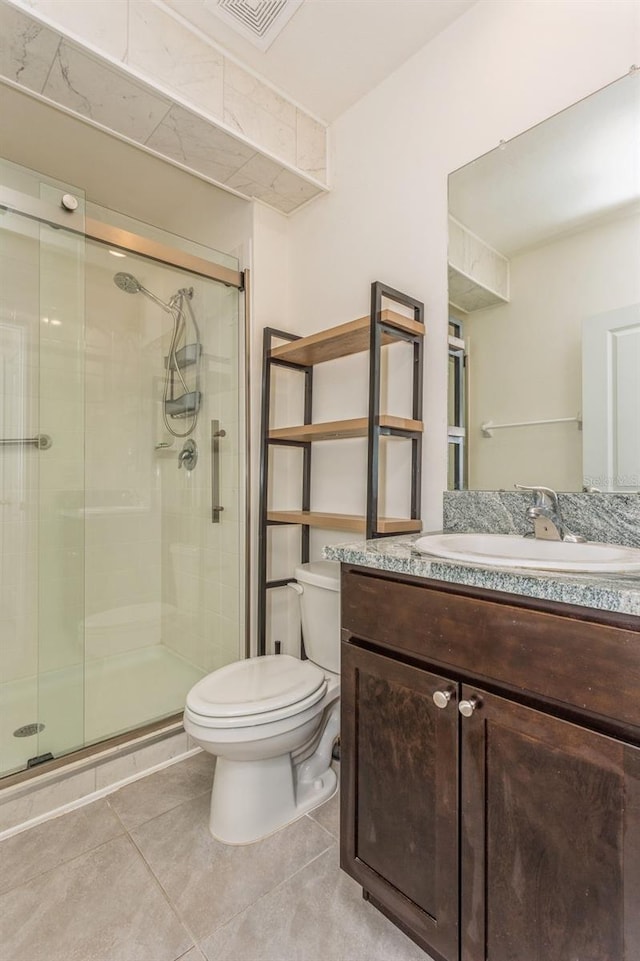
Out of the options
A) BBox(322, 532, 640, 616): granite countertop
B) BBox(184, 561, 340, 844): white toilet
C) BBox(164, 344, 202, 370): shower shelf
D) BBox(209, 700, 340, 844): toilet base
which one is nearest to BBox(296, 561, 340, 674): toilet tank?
BBox(184, 561, 340, 844): white toilet

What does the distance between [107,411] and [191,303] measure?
642 mm

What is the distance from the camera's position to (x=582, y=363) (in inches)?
49.0

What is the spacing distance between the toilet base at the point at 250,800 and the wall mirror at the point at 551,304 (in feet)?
3.44

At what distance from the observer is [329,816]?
1438 millimetres

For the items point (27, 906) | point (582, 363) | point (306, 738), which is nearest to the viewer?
point (27, 906)

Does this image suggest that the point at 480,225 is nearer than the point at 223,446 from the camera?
Yes

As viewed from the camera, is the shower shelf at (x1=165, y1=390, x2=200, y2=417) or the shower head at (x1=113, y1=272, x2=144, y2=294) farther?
the shower shelf at (x1=165, y1=390, x2=200, y2=417)

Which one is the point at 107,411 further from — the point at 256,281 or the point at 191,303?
the point at 256,281

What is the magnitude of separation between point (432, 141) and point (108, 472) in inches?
73.7

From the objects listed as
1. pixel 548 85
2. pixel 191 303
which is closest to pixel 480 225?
pixel 548 85

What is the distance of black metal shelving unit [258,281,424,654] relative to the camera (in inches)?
58.4

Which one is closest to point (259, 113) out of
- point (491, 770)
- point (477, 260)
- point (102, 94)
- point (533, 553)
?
point (102, 94)

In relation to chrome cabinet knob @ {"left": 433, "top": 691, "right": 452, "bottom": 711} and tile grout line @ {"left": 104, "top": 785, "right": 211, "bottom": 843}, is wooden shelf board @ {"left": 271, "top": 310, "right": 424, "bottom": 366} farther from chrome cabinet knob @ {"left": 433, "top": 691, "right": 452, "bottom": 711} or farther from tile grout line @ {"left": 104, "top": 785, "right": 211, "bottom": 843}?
tile grout line @ {"left": 104, "top": 785, "right": 211, "bottom": 843}

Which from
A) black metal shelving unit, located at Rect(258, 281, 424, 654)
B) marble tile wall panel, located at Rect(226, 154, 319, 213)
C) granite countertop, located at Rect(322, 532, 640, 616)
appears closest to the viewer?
granite countertop, located at Rect(322, 532, 640, 616)
